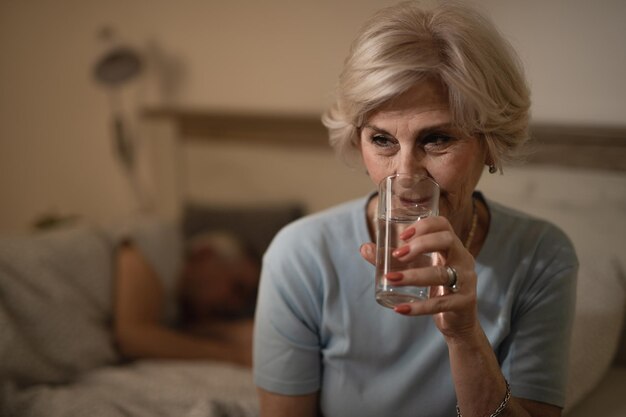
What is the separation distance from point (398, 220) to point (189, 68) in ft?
6.62

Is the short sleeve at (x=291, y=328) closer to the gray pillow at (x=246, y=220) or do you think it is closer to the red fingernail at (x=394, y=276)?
the red fingernail at (x=394, y=276)

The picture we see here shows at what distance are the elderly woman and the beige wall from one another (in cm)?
41

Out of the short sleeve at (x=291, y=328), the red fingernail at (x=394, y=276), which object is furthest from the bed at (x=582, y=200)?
the red fingernail at (x=394, y=276)

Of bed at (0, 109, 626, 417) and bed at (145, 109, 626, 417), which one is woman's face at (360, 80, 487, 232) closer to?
bed at (145, 109, 626, 417)

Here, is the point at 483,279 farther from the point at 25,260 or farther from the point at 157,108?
the point at 157,108

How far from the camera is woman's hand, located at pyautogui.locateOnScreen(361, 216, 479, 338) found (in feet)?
2.63

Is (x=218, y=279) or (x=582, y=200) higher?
(x=582, y=200)

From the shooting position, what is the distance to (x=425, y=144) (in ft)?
3.18

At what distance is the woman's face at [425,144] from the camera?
946mm

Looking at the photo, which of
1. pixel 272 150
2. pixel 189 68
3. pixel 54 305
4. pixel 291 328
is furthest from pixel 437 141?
pixel 189 68

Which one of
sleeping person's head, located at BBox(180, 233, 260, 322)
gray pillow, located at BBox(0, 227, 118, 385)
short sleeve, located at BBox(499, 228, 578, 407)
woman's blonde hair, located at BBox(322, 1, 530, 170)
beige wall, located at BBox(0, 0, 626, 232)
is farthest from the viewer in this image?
sleeping person's head, located at BBox(180, 233, 260, 322)

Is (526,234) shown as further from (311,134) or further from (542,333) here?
(311,134)


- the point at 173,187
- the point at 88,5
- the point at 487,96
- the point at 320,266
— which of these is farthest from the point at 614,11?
the point at 88,5

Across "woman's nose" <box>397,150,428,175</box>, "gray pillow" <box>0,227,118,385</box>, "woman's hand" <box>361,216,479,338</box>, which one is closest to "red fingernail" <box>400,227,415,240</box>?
"woman's hand" <box>361,216,479,338</box>
